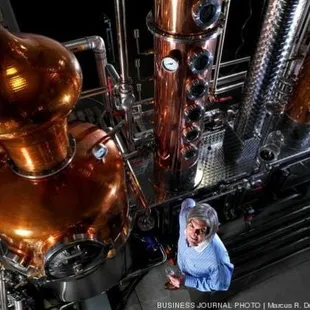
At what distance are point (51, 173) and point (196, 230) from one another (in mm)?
1099

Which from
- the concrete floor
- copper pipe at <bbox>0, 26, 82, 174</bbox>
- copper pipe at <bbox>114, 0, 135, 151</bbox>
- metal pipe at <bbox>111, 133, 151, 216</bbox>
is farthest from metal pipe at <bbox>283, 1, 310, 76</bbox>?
copper pipe at <bbox>0, 26, 82, 174</bbox>

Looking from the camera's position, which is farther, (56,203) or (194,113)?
(194,113)

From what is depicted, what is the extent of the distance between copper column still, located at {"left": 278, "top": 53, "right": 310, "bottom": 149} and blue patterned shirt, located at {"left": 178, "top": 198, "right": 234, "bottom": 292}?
4.55ft

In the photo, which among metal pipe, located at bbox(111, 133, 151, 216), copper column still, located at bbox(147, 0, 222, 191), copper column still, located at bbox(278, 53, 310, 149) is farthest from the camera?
copper column still, located at bbox(278, 53, 310, 149)

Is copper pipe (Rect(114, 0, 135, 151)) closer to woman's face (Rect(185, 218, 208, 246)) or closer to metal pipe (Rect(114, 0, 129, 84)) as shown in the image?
metal pipe (Rect(114, 0, 129, 84))

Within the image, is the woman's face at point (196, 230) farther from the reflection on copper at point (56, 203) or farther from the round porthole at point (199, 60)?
the round porthole at point (199, 60)

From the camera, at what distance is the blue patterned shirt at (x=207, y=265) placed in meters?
2.37

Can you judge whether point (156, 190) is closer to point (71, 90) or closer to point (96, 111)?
point (96, 111)

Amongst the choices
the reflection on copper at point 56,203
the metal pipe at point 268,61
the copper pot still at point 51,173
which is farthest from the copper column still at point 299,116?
the reflection on copper at point 56,203

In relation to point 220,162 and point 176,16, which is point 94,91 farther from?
point 220,162

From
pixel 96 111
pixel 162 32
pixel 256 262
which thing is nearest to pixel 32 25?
pixel 96 111

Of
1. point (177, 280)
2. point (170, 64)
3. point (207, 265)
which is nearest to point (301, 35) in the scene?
point (170, 64)

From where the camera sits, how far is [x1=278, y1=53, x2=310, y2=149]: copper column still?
9.31ft

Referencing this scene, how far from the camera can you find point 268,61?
257cm
